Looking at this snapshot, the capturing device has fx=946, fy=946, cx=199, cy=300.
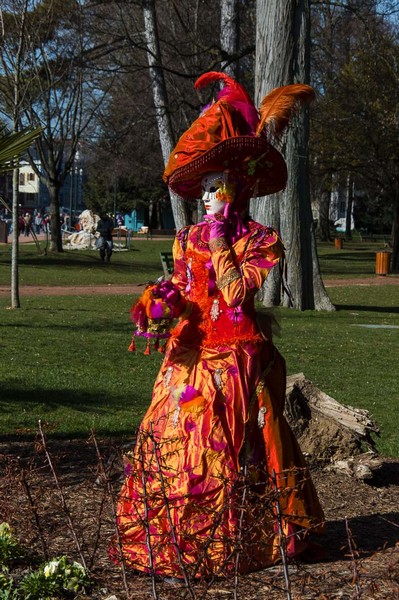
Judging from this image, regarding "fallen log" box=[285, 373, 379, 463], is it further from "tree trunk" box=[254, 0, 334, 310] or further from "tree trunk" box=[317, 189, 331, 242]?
"tree trunk" box=[317, 189, 331, 242]

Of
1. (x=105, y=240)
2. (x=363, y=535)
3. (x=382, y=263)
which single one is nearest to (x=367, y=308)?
(x=382, y=263)

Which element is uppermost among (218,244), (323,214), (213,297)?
(218,244)

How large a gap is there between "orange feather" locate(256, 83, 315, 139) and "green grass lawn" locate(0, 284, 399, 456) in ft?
6.89

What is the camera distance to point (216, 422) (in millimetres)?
4141

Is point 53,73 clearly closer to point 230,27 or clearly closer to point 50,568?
point 230,27

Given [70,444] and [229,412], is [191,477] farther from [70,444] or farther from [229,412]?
[70,444]

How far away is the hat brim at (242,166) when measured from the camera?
4.33 meters

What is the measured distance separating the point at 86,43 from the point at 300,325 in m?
13.3

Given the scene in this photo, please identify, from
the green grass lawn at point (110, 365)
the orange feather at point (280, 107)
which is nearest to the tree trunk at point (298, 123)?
the green grass lawn at point (110, 365)

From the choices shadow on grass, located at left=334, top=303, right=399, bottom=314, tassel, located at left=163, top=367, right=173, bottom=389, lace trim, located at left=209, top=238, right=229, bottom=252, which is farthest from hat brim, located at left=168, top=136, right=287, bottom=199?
shadow on grass, located at left=334, top=303, right=399, bottom=314

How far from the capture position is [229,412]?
4.18 meters

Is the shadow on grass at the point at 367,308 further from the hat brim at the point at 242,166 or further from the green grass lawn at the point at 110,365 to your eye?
the hat brim at the point at 242,166

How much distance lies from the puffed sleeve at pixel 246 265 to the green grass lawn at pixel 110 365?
1728mm

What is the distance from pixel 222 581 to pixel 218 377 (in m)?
0.87
